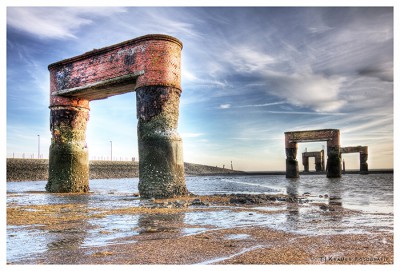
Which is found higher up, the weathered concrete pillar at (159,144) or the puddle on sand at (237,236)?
the weathered concrete pillar at (159,144)

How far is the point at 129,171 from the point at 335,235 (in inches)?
2022

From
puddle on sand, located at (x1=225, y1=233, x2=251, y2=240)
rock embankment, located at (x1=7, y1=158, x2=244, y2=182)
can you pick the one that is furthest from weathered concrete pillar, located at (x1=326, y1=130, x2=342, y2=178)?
puddle on sand, located at (x1=225, y1=233, x2=251, y2=240)

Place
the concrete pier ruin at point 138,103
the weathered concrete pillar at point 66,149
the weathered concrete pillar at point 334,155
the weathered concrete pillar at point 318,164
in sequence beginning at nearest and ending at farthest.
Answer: the concrete pier ruin at point 138,103
the weathered concrete pillar at point 66,149
the weathered concrete pillar at point 334,155
the weathered concrete pillar at point 318,164

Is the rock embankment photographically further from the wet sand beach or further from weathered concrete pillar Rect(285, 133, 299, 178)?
the wet sand beach

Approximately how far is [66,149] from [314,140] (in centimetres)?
2631

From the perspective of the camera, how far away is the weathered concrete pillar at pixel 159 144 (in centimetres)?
1036

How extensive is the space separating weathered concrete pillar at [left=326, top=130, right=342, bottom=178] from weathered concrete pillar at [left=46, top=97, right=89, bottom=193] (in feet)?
86.6

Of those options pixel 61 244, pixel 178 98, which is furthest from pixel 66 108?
pixel 61 244

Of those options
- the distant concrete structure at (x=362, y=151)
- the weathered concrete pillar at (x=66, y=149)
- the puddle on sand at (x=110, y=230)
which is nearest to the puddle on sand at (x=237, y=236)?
the puddle on sand at (x=110, y=230)

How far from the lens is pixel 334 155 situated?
33812mm

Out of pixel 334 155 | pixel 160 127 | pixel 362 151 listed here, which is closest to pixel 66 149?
pixel 160 127

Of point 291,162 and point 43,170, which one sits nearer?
point 291,162

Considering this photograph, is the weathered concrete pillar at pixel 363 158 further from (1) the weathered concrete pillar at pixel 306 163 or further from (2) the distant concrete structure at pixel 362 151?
(1) the weathered concrete pillar at pixel 306 163

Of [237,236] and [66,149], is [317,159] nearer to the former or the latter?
[66,149]
